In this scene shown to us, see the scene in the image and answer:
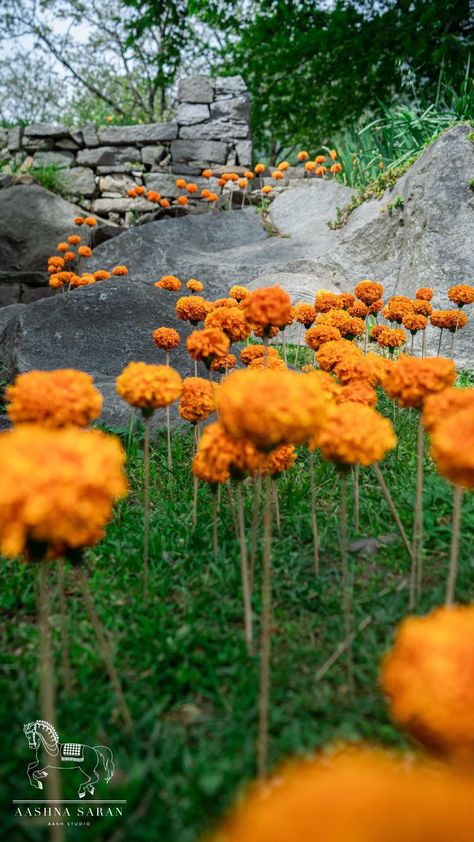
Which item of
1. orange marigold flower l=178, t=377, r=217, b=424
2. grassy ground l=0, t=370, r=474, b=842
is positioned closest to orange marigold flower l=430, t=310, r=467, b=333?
grassy ground l=0, t=370, r=474, b=842

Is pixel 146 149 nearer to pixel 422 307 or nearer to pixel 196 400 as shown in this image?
pixel 422 307

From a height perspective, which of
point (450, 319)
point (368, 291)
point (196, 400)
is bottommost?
point (196, 400)

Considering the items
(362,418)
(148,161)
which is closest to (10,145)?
(148,161)

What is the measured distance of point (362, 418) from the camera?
139 cm

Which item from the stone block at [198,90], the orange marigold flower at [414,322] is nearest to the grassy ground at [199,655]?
the orange marigold flower at [414,322]

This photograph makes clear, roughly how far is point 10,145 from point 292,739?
37.3 ft

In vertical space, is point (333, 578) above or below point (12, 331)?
below

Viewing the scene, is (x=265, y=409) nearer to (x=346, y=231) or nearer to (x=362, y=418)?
(x=362, y=418)

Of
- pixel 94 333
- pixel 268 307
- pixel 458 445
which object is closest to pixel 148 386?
pixel 268 307

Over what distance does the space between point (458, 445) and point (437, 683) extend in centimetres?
54

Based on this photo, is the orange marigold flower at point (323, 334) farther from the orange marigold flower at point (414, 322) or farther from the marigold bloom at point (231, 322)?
the orange marigold flower at point (414, 322)

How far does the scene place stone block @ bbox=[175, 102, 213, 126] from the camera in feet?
31.3

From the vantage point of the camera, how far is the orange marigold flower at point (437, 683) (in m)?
0.75

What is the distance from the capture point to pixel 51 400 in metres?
1.35
